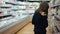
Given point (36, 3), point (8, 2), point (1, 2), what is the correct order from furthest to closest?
point (36, 3)
point (8, 2)
point (1, 2)

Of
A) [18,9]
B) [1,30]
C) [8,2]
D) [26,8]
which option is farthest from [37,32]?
[26,8]

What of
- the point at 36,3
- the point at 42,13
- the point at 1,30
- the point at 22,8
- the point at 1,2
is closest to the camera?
the point at 42,13

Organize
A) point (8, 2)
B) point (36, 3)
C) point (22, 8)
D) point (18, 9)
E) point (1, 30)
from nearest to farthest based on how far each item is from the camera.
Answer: point (1, 30) → point (8, 2) → point (18, 9) → point (22, 8) → point (36, 3)

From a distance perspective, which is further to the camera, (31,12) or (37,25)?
(31,12)

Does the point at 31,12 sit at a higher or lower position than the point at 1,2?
lower

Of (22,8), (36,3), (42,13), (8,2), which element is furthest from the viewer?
(36,3)

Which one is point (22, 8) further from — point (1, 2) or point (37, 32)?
point (37, 32)

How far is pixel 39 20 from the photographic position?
161 inches

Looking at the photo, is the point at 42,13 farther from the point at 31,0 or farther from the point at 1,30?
the point at 31,0

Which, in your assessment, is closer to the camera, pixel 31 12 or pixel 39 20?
pixel 39 20

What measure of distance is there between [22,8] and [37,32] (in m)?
5.33

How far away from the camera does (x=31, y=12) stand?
986 cm

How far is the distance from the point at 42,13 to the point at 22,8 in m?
5.37

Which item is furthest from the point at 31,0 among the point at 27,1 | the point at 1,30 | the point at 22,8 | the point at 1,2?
the point at 1,30
